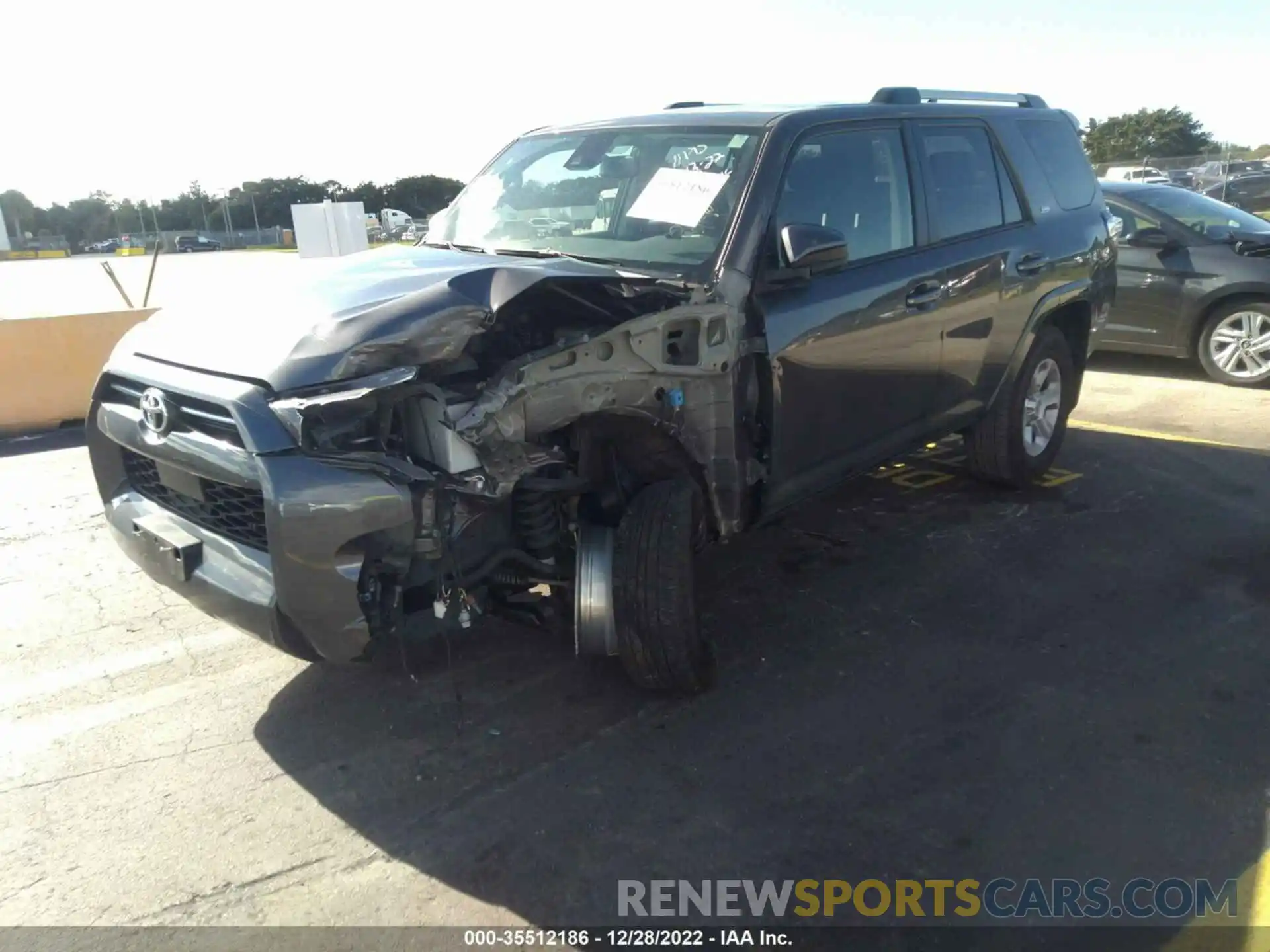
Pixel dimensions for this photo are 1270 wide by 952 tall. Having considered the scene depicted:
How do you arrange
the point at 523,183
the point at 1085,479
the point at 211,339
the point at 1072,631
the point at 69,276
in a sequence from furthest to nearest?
the point at 69,276 → the point at 1085,479 → the point at 523,183 → the point at 1072,631 → the point at 211,339

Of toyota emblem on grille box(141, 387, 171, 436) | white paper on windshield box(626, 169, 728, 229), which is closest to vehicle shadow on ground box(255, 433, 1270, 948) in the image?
toyota emblem on grille box(141, 387, 171, 436)

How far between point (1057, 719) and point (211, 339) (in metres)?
3.19

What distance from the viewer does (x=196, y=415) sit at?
306 cm

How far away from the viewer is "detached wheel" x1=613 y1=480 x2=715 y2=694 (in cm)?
340

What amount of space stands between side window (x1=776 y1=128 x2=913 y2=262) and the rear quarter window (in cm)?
157

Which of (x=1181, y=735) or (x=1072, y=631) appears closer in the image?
(x=1181, y=735)

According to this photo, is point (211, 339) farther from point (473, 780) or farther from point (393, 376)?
→ point (473, 780)

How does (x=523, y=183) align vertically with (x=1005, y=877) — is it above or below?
above

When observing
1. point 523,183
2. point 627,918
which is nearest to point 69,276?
point 523,183

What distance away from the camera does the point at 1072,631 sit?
418 cm

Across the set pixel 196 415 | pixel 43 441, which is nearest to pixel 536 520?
pixel 196 415

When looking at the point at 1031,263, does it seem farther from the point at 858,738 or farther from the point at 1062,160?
the point at 858,738

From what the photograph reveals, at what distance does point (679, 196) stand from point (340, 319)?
160 centimetres

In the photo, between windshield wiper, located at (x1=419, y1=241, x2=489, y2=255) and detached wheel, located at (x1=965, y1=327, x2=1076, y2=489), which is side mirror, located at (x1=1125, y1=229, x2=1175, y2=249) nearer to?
detached wheel, located at (x1=965, y1=327, x2=1076, y2=489)
